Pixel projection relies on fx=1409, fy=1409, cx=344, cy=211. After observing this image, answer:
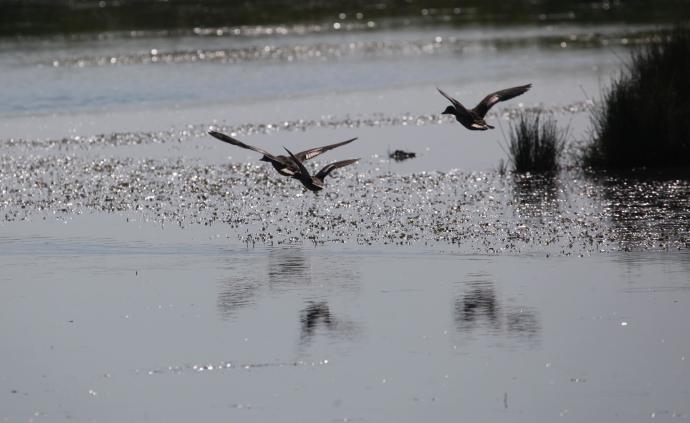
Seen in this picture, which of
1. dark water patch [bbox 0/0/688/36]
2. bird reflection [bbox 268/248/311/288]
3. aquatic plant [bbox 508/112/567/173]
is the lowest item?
bird reflection [bbox 268/248/311/288]

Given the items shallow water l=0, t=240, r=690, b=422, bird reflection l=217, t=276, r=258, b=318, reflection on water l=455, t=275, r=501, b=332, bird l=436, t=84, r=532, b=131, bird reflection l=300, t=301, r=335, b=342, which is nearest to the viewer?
shallow water l=0, t=240, r=690, b=422

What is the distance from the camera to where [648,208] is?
17.2 meters

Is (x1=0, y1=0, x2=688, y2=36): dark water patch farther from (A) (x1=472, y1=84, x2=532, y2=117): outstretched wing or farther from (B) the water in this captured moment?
(A) (x1=472, y1=84, x2=532, y2=117): outstretched wing

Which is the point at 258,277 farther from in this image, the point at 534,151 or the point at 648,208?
the point at 534,151

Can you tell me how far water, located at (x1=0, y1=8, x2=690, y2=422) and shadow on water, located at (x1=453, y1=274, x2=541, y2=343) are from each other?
3cm

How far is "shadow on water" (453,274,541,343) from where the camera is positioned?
1111 cm

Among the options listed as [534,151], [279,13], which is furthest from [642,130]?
[279,13]

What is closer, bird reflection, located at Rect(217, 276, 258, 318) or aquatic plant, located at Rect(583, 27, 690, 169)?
bird reflection, located at Rect(217, 276, 258, 318)

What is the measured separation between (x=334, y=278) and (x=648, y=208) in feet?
17.8

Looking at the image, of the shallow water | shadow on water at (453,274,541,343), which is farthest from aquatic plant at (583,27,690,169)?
→ shadow on water at (453,274,541,343)

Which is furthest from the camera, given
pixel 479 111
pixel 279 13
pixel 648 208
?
pixel 279 13

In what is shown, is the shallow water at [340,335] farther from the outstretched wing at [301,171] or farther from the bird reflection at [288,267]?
the outstretched wing at [301,171]

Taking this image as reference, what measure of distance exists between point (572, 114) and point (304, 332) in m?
17.3

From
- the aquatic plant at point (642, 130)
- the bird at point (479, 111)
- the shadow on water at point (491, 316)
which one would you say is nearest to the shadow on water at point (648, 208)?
the aquatic plant at point (642, 130)
